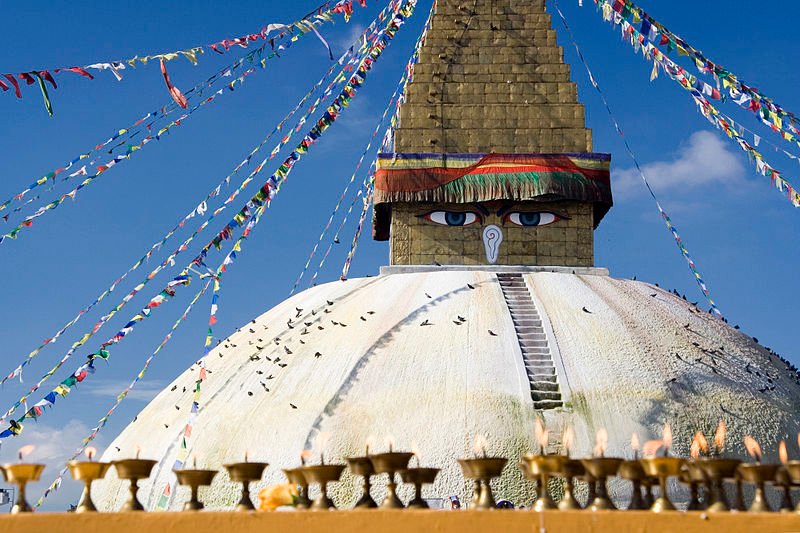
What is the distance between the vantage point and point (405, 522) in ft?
19.2

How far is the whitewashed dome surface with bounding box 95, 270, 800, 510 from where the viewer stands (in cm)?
1151

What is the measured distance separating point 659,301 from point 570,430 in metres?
3.69

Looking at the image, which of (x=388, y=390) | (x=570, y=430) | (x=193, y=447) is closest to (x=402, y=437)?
(x=388, y=390)

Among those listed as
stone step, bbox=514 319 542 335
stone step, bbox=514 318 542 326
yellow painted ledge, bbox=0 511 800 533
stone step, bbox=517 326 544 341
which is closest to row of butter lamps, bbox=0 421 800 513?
yellow painted ledge, bbox=0 511 800 533

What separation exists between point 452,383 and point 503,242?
4.51m

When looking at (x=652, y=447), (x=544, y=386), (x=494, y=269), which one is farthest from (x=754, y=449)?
(x=494, y=269)

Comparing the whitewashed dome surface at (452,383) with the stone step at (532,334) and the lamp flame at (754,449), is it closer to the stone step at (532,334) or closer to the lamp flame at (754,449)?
the stone step at (532,334)

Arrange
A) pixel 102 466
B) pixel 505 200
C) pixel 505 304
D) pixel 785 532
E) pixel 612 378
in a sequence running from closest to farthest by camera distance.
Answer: pixel 785 532 → pixel 102 466 → pixel 612 378 → pixel 505 304 → pixel 505 200

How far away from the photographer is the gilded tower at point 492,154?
629 inches

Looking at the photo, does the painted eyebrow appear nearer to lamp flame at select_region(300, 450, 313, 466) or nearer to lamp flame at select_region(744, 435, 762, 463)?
lamp flame at select_region(300, 450, 313, 466)

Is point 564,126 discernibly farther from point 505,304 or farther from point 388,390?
point 388,390

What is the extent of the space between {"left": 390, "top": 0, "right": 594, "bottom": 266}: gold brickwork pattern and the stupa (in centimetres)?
3

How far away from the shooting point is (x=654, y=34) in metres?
13.9

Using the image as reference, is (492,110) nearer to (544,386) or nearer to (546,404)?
(544,386)
